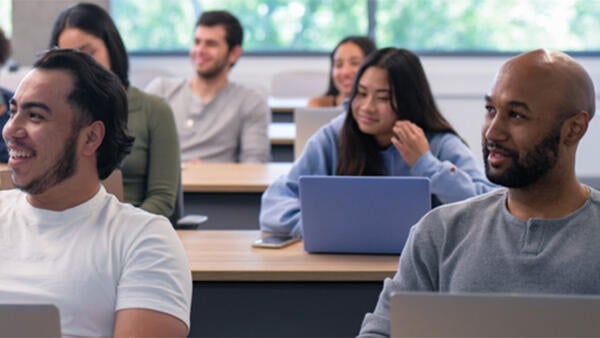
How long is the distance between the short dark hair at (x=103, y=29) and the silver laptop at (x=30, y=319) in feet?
6.46

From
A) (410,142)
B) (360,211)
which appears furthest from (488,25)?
(360,211)

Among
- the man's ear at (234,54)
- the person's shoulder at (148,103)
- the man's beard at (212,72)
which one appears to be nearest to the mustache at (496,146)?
the person's shoulder at (148,103)

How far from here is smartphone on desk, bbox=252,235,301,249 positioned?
2635mm

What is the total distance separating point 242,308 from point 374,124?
0.79m

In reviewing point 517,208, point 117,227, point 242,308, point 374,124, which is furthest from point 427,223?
point 374,124

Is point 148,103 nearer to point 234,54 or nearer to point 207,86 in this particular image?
point 207,86

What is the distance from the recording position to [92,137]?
71.9 inches

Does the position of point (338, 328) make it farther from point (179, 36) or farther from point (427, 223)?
point (179, 36)

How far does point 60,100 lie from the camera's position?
179 cm

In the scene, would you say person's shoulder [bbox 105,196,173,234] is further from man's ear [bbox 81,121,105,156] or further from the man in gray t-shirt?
the man in gray t-shirt

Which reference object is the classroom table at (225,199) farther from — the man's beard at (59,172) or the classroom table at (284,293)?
the man's beard at (59,172)

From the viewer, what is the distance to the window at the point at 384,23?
301 inches

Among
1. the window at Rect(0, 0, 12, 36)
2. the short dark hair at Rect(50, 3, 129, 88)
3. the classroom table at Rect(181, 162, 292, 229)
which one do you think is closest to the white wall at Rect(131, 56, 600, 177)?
the window at Rect(0, 0, 12, 36)

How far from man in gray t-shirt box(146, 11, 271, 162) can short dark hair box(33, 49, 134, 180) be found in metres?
2.67
